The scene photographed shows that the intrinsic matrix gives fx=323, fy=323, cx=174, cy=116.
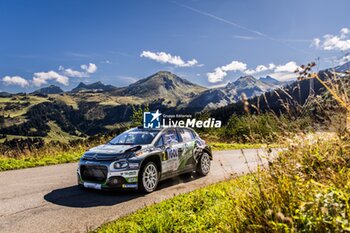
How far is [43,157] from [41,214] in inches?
367

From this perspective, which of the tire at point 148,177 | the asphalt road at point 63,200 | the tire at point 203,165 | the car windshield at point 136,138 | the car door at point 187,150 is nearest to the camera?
the asphalt road at point 63,200

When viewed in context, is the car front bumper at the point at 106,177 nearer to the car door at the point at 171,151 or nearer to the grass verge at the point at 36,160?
the car door at the point at 171,151

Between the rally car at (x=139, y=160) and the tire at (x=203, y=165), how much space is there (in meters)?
0.30

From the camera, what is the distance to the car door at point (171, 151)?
9656mm

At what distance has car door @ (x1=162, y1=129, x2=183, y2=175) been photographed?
9656mm

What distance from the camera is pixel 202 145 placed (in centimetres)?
1179

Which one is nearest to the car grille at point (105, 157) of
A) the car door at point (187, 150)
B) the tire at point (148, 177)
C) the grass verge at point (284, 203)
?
the tire at point (148, 177)

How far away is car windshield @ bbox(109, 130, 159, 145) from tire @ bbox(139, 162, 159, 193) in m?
0.81

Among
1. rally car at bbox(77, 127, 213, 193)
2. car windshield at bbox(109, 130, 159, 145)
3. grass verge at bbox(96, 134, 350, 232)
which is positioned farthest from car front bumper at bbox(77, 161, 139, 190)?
grass verge at bbox(96, 134, 350, 232)

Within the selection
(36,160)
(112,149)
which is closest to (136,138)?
(112,149)

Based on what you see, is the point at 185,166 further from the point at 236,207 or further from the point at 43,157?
the point at 43,157

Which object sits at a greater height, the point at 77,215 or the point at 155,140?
the point at 155,140

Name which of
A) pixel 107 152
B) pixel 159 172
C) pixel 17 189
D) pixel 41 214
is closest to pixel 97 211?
pixel 41 214

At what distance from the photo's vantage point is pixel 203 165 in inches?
456
